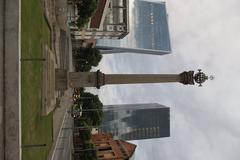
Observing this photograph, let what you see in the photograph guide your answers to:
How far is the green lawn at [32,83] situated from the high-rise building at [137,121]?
122991 mm

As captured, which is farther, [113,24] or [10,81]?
[113,24]

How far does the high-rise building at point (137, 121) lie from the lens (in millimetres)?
161500

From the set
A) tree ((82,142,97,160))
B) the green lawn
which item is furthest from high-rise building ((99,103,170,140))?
the green lawn

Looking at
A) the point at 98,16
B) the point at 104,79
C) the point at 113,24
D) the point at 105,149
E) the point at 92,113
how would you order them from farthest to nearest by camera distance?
the point at 113,24, the point at 92,113, the point at 105,149, the point at 98,16, the point at 104,79

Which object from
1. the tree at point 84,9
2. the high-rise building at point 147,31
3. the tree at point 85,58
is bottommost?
the tree at point 85,58

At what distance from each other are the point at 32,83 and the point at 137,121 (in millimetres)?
142783

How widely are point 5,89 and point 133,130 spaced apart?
149 m

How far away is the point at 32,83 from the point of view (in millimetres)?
28375

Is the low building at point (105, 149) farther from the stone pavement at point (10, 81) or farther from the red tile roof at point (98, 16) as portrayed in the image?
the stone pavement at point (10, 81)

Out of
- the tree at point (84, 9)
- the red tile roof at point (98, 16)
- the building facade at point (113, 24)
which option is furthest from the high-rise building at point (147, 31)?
the tree at point (84, 9)

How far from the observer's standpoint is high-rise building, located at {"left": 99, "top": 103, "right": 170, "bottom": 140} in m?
162

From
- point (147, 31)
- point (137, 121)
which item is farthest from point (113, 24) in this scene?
point (147, 31)

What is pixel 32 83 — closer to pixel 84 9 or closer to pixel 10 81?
pixel 10 81

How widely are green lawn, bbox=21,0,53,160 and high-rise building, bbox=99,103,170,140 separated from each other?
12299 centimetres
